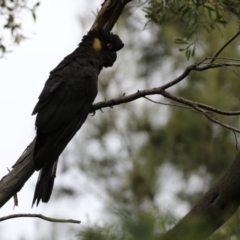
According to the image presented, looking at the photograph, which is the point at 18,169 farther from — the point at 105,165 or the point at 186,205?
the point at 105,165

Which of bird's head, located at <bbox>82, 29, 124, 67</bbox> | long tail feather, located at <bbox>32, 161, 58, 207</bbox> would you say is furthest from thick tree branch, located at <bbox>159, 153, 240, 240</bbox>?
bird's head, located at <bbox>82, 29, 124, 67</bbox>

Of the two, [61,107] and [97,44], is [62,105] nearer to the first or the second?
[61,107]

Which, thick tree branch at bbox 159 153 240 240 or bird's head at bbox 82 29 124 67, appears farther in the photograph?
bird's head at bbox 82 29 124 67

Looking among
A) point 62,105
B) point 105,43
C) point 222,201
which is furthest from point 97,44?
point 222,201

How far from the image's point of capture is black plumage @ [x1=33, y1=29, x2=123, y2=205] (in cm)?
297

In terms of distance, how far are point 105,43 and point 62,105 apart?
580 mm

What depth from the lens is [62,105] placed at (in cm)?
313

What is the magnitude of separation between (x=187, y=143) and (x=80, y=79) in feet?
18.7

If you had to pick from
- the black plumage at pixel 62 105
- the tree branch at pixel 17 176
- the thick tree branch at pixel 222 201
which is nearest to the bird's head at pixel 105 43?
the black plumage at pixel 62 105

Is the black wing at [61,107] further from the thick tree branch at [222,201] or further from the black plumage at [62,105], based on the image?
the thick tree branch at [222,201]

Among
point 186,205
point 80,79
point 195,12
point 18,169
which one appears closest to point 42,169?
point 18,169

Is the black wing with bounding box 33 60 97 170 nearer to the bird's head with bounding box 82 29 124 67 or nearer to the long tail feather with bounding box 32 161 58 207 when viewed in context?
the long tail feather with bounding box 32 161 58 207

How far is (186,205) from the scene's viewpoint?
821cm

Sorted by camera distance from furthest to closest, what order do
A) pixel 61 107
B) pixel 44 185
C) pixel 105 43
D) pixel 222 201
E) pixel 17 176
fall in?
pixel 105 43 → pixel 61 107 → pixel 44 185 → pixel 17 176 → pixel 222 201
